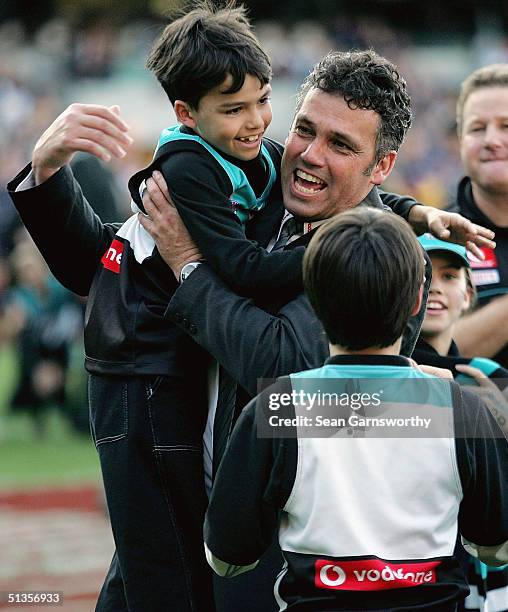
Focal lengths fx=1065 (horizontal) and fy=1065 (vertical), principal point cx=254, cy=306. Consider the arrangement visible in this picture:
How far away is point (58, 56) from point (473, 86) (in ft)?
42.5

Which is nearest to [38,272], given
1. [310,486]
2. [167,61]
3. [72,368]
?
[72,368]

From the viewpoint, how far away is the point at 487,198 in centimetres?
400

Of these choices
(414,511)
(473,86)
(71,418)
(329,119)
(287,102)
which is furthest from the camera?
(287,102)

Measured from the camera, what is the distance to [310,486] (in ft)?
6.83

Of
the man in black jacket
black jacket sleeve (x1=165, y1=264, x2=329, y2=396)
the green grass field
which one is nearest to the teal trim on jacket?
black jacket sleeve (x1=165, y1=264, x2=329, y2=396)

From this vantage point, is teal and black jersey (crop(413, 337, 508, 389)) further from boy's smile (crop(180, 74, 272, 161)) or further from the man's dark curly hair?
boy's smile (crop(180, 74, 272, 161))

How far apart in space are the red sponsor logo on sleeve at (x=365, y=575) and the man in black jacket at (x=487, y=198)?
5.83ft

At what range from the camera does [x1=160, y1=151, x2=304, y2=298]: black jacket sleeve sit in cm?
244

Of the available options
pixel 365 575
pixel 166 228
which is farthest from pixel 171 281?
pixel 365 575

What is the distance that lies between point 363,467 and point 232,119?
100cm

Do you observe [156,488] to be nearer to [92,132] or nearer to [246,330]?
[246,330]

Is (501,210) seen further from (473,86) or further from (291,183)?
(291,183)

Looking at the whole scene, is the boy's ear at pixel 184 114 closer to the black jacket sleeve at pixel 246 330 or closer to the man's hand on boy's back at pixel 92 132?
the man's hand on boy's back at pixel 92 132

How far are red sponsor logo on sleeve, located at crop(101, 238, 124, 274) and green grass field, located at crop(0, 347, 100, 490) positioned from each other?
20.7 ft
